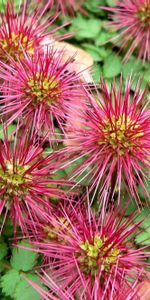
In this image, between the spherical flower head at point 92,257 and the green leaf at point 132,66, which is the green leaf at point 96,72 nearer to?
the green leaf at point 132,66

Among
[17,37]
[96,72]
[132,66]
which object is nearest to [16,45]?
[17,37]

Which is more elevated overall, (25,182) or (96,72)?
(96,72)

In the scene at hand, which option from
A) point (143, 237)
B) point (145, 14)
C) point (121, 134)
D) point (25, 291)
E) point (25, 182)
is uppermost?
point (145, 14)

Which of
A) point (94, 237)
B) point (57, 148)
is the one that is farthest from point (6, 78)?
point (94, 237)

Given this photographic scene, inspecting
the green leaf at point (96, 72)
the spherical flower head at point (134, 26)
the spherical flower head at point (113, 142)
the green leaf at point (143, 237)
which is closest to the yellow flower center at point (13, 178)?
the spherical flower head at point (113, 142)

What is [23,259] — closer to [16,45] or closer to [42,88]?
[42,88]

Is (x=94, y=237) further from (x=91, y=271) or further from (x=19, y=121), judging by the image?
(x=19, y=121)
